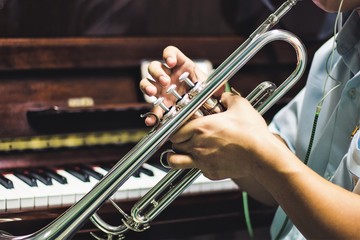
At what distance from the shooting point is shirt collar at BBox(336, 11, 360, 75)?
155cm

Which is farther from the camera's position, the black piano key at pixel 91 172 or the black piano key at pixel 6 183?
the black piano key at pixel 91 172

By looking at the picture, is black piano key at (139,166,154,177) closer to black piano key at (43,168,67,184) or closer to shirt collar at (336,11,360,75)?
black piano key at (43,168,67,184)

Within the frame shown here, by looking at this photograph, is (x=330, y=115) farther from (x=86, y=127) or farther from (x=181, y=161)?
(x=86, y=127)

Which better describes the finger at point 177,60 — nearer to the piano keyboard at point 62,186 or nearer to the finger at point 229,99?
the finger at point 229,99

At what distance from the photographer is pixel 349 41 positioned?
61.5 inches

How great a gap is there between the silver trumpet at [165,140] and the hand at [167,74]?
105mm

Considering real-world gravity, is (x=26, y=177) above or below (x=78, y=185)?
above

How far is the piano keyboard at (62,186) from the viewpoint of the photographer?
159 centimetres

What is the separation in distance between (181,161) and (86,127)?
2.16 ft

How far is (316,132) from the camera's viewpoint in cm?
166

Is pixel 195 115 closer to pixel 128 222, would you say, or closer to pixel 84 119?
pixel 128 222

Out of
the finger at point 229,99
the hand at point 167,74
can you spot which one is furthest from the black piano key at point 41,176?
the finger at point 229,99

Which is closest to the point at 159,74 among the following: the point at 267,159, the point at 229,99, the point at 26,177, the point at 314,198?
the point at 229,99

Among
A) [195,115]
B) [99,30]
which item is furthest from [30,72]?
[195,115]
